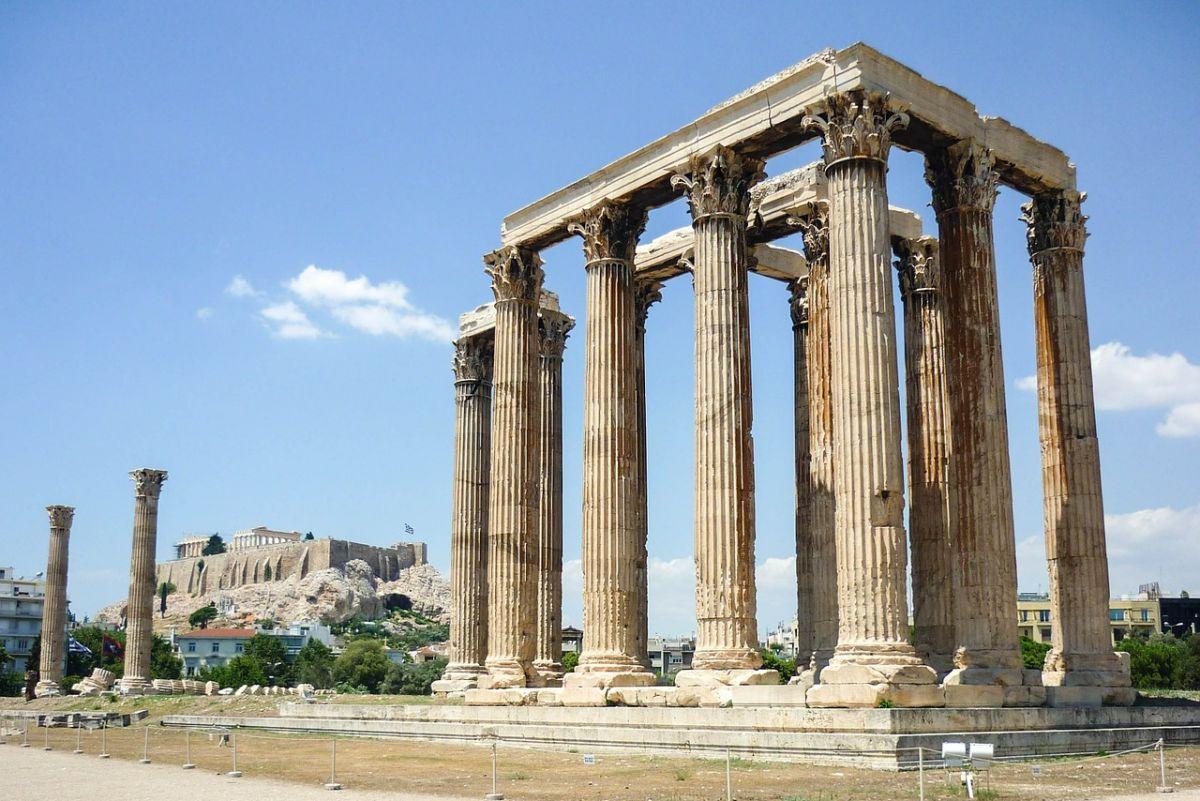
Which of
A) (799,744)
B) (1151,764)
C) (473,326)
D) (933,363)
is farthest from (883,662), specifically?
(473,326)

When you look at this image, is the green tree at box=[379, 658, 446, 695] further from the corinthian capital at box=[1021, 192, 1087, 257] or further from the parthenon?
the corinthian capital at box=[1021, 192, 1087, 257]

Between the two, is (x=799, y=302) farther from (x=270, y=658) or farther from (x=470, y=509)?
(x=270, y=658)

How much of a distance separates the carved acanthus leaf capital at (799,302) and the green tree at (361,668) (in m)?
81.0

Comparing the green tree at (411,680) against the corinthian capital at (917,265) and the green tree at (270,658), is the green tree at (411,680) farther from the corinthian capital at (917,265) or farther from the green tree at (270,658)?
the corinthian capital at (917,265)

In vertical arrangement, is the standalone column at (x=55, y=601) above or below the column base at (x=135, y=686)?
above

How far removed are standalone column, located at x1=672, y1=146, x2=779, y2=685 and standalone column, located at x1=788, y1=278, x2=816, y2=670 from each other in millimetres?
7004

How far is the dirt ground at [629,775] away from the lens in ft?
64.3

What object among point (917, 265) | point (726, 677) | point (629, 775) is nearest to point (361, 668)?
point (917, 265)

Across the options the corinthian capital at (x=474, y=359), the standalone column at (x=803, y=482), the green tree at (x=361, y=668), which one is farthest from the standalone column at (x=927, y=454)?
the green tree at (x=361, y=668)

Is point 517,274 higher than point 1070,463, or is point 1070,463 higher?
point 517,274

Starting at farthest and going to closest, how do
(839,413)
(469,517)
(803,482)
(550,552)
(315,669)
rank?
(315,669) < (469,517) < (550,552) < (803,482) < (839,413)

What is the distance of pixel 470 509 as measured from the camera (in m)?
48.9

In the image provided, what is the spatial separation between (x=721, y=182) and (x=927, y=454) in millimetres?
9194

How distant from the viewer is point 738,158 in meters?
33.2
